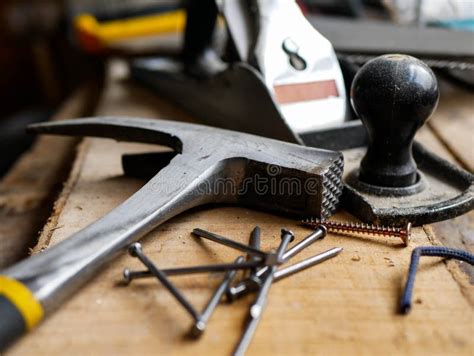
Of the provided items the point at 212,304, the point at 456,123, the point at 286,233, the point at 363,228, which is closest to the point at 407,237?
the point at 363,228

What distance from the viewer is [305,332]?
53 cm

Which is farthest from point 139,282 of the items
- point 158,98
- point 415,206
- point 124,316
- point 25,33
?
point 25,33

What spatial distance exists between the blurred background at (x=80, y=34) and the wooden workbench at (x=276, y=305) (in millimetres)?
703

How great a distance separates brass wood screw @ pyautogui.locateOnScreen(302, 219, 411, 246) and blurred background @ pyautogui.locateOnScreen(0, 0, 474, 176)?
25.8 inches

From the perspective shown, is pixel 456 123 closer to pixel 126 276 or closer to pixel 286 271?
pixel 286 271

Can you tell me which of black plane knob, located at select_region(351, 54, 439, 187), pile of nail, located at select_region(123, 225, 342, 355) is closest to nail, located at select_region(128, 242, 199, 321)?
pile of nail, located at select_region(123, 225, 342, 355)

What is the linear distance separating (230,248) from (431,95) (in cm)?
34

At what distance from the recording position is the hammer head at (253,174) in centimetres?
70

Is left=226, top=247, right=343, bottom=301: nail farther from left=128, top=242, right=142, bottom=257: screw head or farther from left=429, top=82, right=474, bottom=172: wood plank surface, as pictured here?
left=429, top=82, right=474, bottom=172: wood plank surface

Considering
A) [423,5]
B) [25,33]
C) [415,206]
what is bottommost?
[25,33]

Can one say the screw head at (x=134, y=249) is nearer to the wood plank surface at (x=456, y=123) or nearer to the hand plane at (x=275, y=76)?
the hand plane at (x=275, y=76)

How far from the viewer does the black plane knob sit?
708 mm

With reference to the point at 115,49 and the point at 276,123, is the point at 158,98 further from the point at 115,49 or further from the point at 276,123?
the point at 276,123

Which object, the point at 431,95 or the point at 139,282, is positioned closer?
the point at 139,282
